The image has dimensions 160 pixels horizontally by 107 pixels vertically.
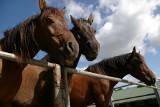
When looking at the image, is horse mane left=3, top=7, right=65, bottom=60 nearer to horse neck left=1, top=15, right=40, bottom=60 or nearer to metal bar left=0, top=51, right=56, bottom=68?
horse neck left=1, top=15, right=40, bottom=60

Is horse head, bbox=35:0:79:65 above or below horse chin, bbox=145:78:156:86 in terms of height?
below

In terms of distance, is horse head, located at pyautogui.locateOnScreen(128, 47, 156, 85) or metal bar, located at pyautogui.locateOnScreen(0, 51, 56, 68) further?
horse head, located at pyautogui.locateOnScreen(128, 47, 156, 85)

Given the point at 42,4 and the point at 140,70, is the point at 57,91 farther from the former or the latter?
the point at 140,70

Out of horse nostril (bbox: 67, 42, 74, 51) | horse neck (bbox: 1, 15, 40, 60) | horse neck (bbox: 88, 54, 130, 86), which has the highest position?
horse neck (bbox: 88, 54, 130, 86)

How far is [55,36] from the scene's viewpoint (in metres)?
2.44

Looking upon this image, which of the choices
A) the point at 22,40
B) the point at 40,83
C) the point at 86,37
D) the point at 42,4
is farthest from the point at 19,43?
the point at 86,37

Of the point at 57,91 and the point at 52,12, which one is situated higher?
the point at 52,12

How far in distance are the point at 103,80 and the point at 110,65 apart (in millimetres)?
580

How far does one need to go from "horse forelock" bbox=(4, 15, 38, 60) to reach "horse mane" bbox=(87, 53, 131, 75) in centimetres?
272

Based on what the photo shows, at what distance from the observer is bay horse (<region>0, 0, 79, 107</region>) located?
7.36ft

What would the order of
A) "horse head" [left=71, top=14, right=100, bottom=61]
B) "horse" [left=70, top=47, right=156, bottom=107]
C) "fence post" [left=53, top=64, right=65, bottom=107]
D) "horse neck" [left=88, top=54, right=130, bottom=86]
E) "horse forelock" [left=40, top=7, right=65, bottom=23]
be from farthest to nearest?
"horse neck" [left=88, top=54, right=130, bottom=86] < "horse" [left=70, top=47, right=156, bottom=107] < "horse head" [left=71, top=14, right=100, bottom=61] < "horse forelock" [left=40, top=7, right=65, bottom=23] < "fence post" [left=53, top=64, right=65, bottom=107]

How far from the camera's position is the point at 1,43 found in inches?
98.0

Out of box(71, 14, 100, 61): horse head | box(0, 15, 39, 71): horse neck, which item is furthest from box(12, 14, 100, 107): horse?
box(0, 15, 39, 71): horse neck

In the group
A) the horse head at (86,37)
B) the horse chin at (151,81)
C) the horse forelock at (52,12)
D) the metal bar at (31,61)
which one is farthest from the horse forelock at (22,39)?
the horse chin at (151,81)
